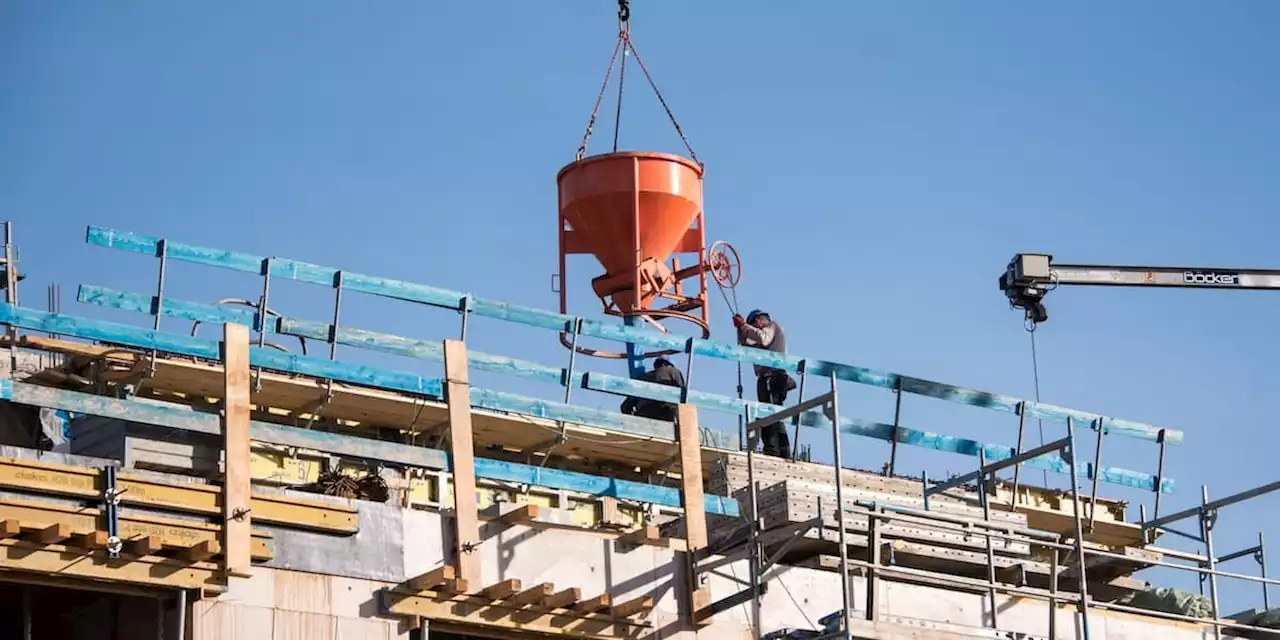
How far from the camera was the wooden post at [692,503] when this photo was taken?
2212 centimetres

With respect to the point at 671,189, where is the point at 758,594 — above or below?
below

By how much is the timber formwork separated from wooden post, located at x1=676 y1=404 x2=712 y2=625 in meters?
0.03

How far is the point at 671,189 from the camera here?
31.5m

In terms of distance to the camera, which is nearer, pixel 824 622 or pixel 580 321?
pixel 824 622

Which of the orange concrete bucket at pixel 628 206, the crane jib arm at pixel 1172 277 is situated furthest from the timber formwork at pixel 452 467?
the crane jib arm at pixel 1172 277

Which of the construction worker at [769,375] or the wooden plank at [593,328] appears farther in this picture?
the construction worker at [769,375]

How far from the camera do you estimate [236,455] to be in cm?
1925

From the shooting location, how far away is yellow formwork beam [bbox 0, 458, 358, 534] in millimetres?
18266

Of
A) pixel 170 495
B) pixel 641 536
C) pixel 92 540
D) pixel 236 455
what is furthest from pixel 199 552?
pixel 641 536

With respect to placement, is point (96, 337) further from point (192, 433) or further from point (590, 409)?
point (590, 409)

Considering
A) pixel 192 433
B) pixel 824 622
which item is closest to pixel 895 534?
pixel 824 622

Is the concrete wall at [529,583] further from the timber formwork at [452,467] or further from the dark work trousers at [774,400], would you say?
the dark work trousers at [774,400]

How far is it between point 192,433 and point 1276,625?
13.8 meters

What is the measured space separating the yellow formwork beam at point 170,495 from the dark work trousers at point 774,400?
32.4 ft
